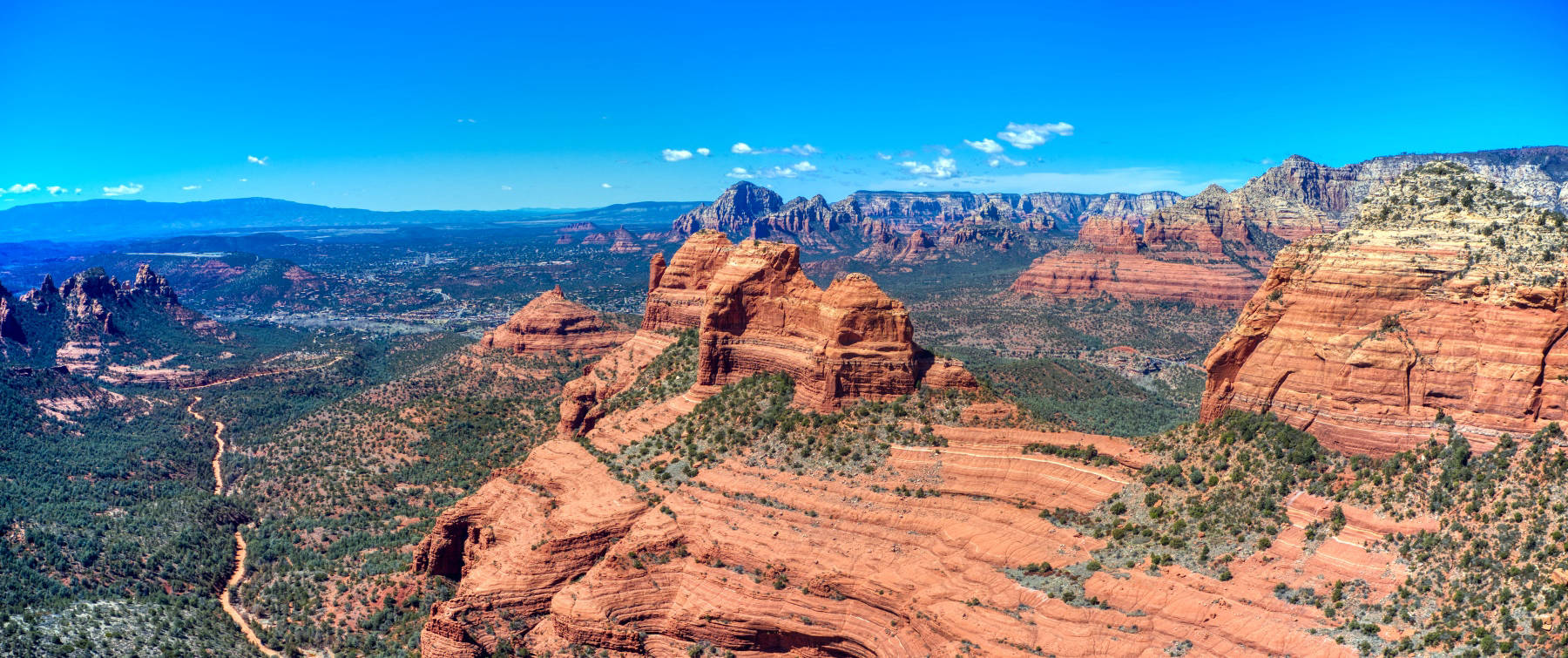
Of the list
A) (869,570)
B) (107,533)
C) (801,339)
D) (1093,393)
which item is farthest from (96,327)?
(1093,393)

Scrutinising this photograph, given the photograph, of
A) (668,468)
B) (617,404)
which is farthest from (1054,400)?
(668,468)

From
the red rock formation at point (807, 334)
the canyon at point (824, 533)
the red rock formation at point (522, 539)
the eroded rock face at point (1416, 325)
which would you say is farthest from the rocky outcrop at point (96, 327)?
the eroded rock face at point (1416, 325)

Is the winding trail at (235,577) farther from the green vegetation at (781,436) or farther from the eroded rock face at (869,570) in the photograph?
the green vegetation at (781,436)

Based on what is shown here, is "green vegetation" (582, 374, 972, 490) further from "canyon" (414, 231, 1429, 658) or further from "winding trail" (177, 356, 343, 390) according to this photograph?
"winding trail" (177, 356, 343, 390)

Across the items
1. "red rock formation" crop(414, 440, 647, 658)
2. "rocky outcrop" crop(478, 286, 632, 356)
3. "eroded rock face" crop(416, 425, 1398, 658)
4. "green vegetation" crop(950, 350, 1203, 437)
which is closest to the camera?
"eroded rock face" crop(416, 425, 1398, 658)

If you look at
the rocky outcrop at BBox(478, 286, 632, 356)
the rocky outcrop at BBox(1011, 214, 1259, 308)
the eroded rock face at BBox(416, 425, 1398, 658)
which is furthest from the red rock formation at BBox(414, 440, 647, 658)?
the rocky outcrop at BBox(1011, 214, 1259, 308)

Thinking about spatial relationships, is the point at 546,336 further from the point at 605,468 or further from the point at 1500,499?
the point at 1500,499

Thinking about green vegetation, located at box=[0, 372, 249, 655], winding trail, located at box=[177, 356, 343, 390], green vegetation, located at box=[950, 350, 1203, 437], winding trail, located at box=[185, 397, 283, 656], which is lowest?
winding trail, located at box=[185, 397, 283, 656]
